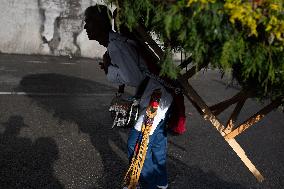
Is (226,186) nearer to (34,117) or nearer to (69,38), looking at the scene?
(34,117)

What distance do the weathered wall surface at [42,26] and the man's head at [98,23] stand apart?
737 centimetres

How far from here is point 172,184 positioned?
420 centimetres

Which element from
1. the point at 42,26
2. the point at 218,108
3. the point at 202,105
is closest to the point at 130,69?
the point at 202,105

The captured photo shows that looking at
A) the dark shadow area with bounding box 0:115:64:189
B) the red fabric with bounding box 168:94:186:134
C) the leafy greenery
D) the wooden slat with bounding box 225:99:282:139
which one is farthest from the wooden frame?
the dark shadow area with bounding box 0:115:64:189

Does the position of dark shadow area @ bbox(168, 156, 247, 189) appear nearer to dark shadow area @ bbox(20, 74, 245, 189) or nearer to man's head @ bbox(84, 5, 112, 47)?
dark shadow area @ bbox(20, 74, 245, 189)

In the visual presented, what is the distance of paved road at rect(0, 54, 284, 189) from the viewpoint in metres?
4.11

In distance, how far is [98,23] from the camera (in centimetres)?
318

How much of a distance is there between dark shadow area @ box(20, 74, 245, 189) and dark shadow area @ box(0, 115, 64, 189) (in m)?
0.55

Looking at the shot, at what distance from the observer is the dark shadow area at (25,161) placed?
3797 mm

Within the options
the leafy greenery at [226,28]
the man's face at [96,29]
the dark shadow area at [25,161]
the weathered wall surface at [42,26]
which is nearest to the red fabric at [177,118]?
the man's face at [96,29]

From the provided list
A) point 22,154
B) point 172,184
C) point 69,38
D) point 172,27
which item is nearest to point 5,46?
point 69,38

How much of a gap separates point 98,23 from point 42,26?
25.4ft

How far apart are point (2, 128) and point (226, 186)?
3.02 metres

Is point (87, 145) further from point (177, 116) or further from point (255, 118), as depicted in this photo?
point (255, 118)
